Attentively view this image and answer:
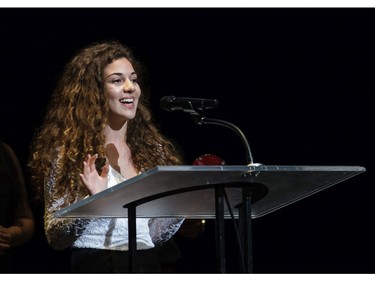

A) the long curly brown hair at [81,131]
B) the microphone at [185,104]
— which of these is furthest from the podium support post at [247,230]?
the long curly brown hair at [81,131]

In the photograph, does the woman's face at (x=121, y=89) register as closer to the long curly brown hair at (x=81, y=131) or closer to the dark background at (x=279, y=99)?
the long curly brown hair at (x=81, y=131)

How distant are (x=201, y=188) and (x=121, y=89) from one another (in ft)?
3.19

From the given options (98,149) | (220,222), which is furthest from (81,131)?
(220,222)

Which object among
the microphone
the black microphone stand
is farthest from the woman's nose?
the black microphone stand

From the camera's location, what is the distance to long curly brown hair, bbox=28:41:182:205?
11.7 ft

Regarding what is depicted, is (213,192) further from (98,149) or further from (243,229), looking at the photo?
(98,149)

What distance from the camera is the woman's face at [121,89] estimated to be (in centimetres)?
372

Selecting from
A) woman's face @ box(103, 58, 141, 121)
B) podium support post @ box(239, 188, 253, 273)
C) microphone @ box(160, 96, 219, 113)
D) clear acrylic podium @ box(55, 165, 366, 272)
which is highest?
woman's face @ box(103, 58, 141, 121)

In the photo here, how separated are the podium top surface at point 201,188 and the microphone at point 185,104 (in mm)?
292

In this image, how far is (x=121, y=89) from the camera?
12.3 feet

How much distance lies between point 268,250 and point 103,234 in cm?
167

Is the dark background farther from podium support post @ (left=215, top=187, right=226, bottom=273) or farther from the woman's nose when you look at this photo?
podium support post @ (left=215, top=187, right=226, bottom=273)

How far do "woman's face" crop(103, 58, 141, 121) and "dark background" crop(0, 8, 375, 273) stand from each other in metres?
0.65

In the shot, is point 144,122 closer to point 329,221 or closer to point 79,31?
point 79,31
